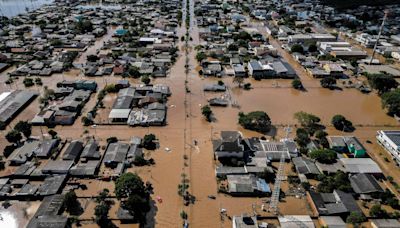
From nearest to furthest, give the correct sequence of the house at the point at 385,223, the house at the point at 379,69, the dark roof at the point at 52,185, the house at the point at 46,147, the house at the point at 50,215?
the house at the point at 50,215 → the house at the point at 385,223 → the dark roof at the point at 52,185 → the house at the point at 46,147 → the house at the point at 379,69

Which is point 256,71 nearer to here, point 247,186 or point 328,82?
point 328,82

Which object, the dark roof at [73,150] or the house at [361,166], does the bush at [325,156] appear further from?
the dark roof at [73,150]

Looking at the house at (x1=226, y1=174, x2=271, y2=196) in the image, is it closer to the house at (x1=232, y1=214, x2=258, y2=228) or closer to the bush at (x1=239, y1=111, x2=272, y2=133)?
the house at (x1=232, y1=214, x2=258, y2=228)

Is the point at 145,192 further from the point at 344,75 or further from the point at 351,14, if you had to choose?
the point at 351,14

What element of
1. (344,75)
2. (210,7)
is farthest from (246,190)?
(210,7)

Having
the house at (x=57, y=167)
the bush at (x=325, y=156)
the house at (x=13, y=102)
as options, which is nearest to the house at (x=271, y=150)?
the bush at (x=325, y=156)

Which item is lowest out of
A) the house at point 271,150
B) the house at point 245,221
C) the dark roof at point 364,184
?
the house at point 271,150

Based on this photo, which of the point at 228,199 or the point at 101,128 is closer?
the point at 228,199
